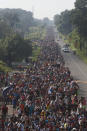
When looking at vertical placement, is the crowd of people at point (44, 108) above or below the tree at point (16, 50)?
below

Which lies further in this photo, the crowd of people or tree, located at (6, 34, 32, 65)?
tree, located at (6, 34, 32, 65)

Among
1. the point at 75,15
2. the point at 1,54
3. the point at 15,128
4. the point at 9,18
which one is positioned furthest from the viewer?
the point at 9,18

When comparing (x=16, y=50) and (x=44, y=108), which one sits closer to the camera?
(x=44, y=108)

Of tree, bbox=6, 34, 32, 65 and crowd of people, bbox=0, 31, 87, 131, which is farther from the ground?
tree, bbox=6, 34, 32, 65

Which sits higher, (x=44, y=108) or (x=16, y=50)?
(x=16, y=50)

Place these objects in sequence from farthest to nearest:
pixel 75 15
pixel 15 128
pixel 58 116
Result: pixel 75 15
pixel 58 116
pixel 15 128

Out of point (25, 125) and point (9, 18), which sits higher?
point (9, 18)

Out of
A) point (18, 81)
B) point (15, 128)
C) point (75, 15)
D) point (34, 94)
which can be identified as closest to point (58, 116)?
point (15, 128)

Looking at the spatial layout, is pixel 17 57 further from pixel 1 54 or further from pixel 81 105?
pixel 81 105

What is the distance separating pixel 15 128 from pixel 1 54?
36649mm

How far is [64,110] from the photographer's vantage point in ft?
73.0

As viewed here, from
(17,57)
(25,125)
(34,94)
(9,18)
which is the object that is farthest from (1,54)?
(9,18)

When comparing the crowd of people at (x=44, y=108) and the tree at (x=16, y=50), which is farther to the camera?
the tree at (x=16, y=50)

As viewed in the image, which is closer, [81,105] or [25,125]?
[25,125]
